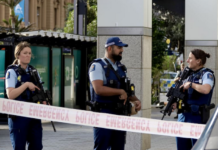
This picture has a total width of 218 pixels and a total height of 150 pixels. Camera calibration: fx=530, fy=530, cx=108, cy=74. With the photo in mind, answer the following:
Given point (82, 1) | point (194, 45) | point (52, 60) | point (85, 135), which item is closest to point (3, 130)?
point (85, 135)

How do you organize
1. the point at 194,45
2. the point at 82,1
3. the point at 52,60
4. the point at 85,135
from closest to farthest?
the point at 85,135, the point at 194,45, the point at 52,60, the point at 82,1

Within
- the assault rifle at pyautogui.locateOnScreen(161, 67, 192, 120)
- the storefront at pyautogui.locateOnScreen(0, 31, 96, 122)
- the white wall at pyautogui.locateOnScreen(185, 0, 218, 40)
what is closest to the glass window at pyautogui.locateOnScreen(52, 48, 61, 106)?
the storefront at pyautogui.locateOnScreen(0, 31, 96, 122)

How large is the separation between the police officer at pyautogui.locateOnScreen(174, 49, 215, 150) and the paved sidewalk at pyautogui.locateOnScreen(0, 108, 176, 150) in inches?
135

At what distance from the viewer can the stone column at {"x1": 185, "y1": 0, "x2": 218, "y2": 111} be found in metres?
12.4

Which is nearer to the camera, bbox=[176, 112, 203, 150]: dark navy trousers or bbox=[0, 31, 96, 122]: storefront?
bbox=[176, 112, 203, 150]: dark navy trousers

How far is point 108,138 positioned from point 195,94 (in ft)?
4.10

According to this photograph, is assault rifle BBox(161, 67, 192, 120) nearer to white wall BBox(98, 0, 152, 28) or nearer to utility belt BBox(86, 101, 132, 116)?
utility belt BBox(86, 101, 132, 116)

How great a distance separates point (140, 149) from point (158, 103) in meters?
13.4

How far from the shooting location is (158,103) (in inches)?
872

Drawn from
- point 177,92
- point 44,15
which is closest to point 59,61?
point 177,92

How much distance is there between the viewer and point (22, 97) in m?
5.87

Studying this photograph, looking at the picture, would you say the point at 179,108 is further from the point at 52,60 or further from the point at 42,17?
the point at 42,17

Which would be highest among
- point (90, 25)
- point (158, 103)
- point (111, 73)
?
point (90, 25)

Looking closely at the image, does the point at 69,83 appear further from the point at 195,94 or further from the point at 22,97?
the point at 22,97
